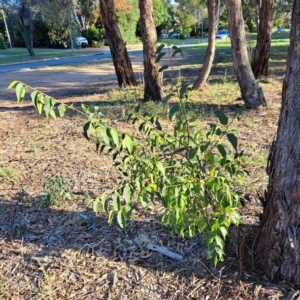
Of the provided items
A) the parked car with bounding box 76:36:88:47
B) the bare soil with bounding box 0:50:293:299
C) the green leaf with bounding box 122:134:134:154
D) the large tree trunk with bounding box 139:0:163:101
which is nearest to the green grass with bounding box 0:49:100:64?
the parked car with bounding box 76:36:88:47

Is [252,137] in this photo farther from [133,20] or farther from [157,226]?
[133,20]

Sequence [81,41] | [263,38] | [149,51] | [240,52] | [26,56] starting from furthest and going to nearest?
[81,41]
[26,56]
[263,38]
[149,51]
[240,52]

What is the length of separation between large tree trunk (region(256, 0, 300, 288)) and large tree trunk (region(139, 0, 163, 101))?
5429 mm

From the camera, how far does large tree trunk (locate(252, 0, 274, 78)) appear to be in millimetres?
9625

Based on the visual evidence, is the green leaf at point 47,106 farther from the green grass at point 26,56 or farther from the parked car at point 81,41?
the parked car at point 81,41

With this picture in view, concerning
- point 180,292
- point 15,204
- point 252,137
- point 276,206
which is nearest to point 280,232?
point 276,206

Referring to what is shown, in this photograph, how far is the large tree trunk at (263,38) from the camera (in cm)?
962

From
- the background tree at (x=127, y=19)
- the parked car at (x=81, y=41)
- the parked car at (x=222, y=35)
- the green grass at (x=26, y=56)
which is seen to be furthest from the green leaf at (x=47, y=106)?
the parked car at (x=222, y=35)

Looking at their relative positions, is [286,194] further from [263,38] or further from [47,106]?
[263,38]

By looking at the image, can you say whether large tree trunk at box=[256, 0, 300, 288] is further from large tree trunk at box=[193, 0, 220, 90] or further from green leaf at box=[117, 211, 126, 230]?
large tree trunk at box=[193, 0, 220, 90]

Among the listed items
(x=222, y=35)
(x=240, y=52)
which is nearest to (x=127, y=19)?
(x=222, y=35)

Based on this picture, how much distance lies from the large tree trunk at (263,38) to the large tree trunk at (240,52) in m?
4.20

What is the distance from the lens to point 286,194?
1.84 metres

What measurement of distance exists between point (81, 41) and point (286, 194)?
41666 mm
